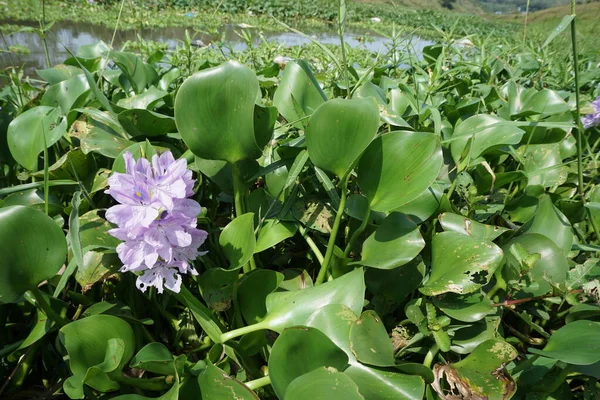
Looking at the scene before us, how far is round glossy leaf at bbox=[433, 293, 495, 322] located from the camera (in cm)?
77

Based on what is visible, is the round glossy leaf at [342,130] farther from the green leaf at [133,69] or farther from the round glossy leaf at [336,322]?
the green leaf at [133,69]

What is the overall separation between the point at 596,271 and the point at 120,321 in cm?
93

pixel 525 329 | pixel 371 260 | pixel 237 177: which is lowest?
pixel 525 329

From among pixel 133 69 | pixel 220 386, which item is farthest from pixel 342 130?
pixel 133 69

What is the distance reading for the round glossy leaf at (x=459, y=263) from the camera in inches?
29.5

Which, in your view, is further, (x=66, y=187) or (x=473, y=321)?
Result: (x=66, y=187)

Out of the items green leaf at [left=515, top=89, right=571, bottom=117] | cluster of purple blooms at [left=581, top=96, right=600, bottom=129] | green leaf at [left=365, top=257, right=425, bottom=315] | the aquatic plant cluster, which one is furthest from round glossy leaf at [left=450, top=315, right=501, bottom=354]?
cluster of purple blooms at [left=581, top=96, right=600, bottom=129]

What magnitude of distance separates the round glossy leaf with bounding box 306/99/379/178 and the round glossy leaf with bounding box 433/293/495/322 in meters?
0.30

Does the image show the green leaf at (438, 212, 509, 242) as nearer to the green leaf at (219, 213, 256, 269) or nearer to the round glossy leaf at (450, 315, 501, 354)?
the round glossy leaf at (450, 315, 501, 354)

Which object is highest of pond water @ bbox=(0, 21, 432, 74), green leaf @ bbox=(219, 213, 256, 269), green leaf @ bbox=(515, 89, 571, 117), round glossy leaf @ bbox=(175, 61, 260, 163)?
round glossy leaf @ bbox=(175, 61, 260, 163)

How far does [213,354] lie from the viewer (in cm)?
77

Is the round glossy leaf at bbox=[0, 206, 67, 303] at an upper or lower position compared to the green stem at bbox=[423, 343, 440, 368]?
A: upper

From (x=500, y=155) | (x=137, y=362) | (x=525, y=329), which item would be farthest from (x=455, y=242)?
(x=137, y=362)

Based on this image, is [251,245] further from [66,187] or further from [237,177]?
[66,187]
